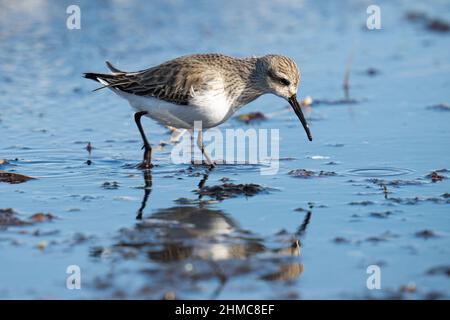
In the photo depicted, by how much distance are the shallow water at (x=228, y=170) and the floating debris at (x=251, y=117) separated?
7.0 inches

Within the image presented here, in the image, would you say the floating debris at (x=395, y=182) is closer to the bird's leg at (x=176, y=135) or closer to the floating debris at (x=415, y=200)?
the floating debris at (x=415, y=200)

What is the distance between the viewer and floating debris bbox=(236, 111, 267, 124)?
932 cm

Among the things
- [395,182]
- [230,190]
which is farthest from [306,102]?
[230,190]

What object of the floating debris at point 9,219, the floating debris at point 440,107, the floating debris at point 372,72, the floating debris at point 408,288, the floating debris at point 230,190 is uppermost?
the floating debris at point 372,72

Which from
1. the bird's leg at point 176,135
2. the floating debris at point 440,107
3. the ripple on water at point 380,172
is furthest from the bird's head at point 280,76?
the floating debris at point 440,107

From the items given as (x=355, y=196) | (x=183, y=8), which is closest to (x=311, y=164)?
(x=355, y=196)

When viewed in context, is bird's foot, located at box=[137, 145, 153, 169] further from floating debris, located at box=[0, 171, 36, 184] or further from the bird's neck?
floating debris, located at box=[0, 171, 36, 184]

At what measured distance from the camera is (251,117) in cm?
936

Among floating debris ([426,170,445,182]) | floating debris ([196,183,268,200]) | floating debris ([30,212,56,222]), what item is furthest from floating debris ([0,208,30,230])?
floating debris ([426,170,445,182])

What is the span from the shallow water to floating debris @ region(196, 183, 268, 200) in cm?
12

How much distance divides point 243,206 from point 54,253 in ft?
5.57

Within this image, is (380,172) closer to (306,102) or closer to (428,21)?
(306,102)

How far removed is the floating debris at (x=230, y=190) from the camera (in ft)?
22.4

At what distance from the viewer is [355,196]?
6789mm
